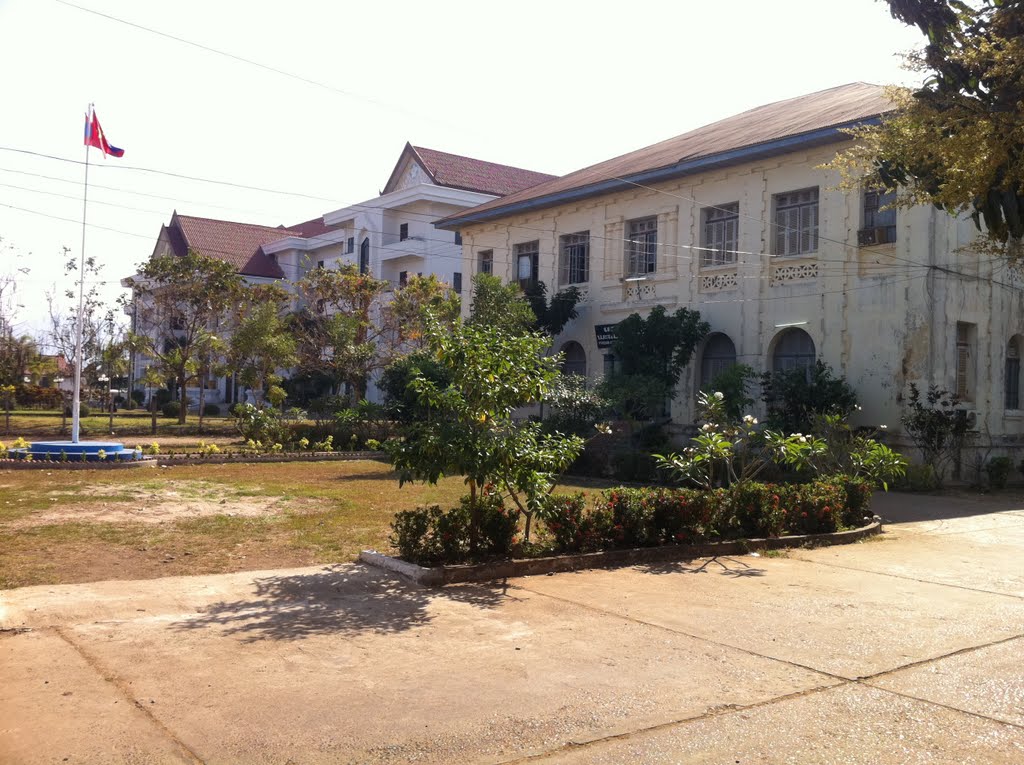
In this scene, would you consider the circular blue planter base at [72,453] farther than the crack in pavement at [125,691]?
Yes

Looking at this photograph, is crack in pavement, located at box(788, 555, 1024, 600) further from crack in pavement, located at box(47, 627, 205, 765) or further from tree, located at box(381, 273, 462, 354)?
tree, located at box(381, 273, 462, 354)

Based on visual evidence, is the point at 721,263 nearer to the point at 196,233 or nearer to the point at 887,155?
the point at 887,155

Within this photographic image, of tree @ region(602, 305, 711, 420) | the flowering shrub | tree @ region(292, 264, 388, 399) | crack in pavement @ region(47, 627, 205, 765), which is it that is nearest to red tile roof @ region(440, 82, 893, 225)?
tree @ region(602, 305, 711, 420)

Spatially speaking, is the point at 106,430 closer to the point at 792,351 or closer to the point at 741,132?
the point at 792,351

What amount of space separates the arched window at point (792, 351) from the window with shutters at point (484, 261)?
40.7 feet

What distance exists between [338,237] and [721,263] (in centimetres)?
2958

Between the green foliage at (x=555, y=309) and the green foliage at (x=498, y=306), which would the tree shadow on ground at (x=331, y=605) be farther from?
the green foliage at (x=555, y=309)

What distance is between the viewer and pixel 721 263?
25.9 m

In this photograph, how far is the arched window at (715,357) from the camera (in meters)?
25.7

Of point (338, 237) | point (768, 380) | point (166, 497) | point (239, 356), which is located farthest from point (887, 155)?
point (338, 237)

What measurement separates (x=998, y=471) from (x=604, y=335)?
11.2 m

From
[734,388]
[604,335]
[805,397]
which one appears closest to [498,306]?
Result: [604,335]

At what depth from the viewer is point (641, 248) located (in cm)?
2831

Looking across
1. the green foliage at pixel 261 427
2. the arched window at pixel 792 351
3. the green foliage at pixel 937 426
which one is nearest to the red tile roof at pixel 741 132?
the arched window at pixel 792 351
